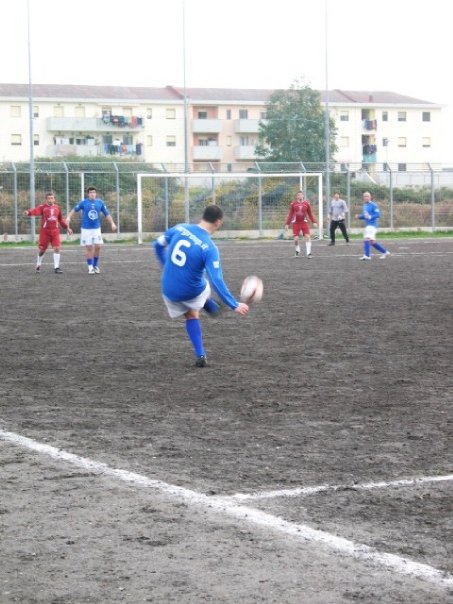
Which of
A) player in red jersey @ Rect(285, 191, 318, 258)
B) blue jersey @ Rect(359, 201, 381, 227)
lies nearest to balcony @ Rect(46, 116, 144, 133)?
player in red jersey @ Rect(285, 191, 318, 258)

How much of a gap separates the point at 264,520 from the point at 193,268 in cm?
557

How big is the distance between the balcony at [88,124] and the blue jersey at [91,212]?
70804mm

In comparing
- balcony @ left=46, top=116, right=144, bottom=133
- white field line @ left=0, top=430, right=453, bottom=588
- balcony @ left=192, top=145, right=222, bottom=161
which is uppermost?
balcony @ left=46, top=116, right=144, bottom=133

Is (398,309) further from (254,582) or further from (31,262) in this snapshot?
(31,262)

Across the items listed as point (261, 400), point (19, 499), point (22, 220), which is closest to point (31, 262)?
point (22, 220)

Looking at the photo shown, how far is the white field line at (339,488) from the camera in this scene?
5793 millimetres

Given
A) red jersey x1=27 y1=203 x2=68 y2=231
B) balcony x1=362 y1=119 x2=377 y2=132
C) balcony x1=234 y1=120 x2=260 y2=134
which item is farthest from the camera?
balcony x1=362 y1=119 x2=377 y2=132

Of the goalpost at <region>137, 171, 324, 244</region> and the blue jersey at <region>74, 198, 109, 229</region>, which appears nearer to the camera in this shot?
the blue jersey at <region>74, 198, 109, 229</region>

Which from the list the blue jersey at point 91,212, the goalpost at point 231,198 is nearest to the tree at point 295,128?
the goalpost at point 231,198

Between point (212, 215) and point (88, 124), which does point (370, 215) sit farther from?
point (88, 124)

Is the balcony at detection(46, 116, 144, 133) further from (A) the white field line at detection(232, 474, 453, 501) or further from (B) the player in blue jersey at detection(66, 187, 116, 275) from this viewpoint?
(A) the white field line at detection(232, 474, 453, 501)

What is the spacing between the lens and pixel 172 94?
335ft

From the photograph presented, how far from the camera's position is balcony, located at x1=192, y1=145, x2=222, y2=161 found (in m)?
98.9

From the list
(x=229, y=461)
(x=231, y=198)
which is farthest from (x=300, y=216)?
(x=229, y=461)
